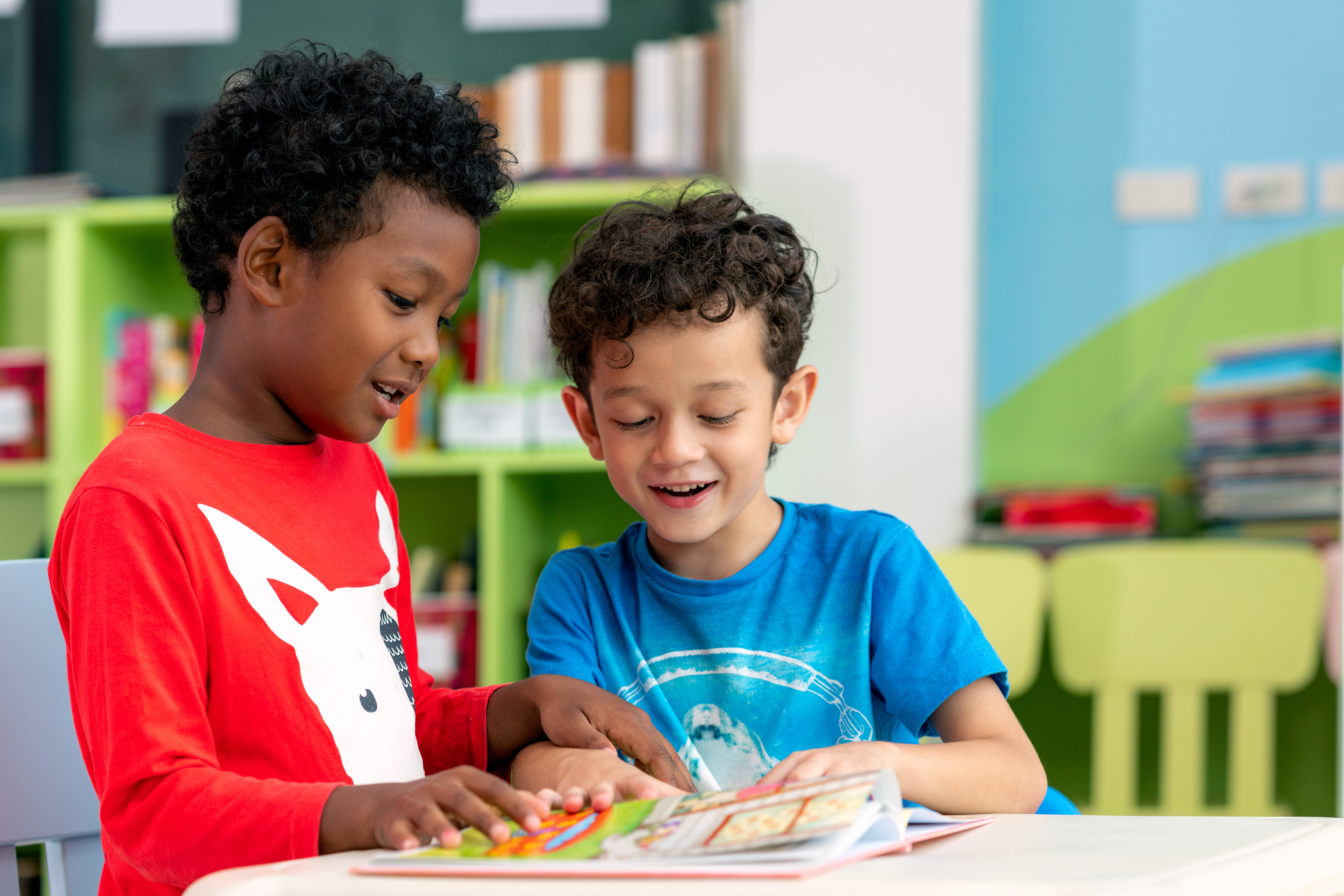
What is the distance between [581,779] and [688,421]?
32 cm

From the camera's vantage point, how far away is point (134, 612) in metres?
0.71

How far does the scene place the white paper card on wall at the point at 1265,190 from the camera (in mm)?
2428

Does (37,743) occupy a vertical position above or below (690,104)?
below

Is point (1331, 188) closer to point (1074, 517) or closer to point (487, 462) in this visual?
point (1074, 517)

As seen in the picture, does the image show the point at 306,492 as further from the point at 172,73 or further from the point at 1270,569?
the point at 172,73

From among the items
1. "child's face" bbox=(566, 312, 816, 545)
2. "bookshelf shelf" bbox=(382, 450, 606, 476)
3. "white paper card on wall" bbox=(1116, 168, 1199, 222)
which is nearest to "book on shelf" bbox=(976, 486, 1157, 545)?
"white paper card on wall" bbox=(1116, 168, 1199, 222)

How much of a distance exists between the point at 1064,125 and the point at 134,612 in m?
2.29

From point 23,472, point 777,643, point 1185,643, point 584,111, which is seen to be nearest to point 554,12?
point 584,111

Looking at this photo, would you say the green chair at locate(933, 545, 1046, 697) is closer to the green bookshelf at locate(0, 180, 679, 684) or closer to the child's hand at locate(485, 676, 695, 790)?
the green bookshelf at locate(0, 180, 679, 684)

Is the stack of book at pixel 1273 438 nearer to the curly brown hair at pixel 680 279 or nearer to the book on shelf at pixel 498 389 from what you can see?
the book on shelf at pixel 498 389

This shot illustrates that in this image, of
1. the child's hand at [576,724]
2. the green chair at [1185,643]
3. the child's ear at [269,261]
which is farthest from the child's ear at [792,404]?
the green chair at [1185,643]

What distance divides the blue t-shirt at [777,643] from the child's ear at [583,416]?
12 centimetres

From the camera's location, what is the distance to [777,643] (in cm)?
100

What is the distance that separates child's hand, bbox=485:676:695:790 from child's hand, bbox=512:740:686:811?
1 cm
